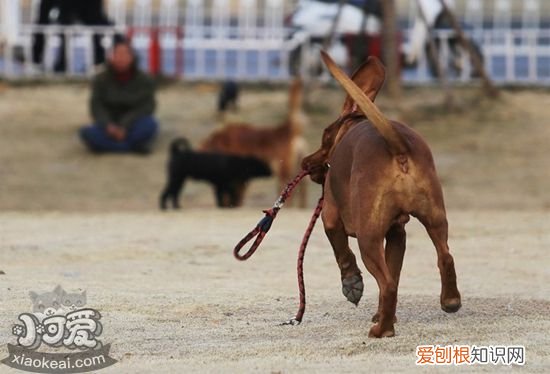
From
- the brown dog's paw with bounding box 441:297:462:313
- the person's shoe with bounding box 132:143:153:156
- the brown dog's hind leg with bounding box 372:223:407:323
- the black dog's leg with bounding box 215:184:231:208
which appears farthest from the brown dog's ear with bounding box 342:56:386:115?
the person's shoe with bounding box 132:143:153:156

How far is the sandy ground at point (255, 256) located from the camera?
6336 mm

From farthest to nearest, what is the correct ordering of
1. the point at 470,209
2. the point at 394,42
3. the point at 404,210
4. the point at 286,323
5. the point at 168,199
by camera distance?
1. the point at 394,42
2. the point at 168,199
3. the point at 470,209
4. the point at 286,323
5. the point at 404,210

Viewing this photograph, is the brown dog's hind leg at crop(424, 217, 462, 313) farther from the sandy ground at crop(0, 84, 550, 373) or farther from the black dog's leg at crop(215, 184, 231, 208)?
the black dog's leg at crop(215, 184, 231, 208)

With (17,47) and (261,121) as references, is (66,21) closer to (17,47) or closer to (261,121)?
(17,47)

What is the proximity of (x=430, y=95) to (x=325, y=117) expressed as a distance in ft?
5.90

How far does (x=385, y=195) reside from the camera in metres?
6.25

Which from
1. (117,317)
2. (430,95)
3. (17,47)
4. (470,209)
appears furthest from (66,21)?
(117,317)

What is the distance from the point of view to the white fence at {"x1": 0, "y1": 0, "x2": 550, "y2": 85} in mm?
21438

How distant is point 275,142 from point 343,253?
9798mm

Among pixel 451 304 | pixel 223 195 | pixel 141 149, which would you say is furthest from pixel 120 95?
pixel 451 304

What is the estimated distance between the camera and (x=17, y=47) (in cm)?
2184

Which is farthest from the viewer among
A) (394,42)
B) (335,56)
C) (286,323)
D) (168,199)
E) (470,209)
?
(335,56)

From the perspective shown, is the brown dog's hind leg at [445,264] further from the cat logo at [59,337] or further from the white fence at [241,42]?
the white fence at [241,42]

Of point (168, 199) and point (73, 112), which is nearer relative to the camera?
point (168, 199)
